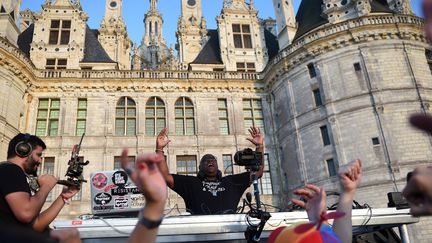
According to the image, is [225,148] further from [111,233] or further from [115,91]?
[111,233]

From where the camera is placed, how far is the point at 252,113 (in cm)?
2041

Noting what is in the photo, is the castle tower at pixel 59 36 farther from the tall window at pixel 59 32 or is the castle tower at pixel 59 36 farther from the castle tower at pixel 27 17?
the castle tower at pixel 27 17

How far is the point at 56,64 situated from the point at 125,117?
558 cm

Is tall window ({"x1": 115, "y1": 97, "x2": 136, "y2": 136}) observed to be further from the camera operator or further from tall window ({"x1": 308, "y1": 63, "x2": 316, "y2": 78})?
the camera operator

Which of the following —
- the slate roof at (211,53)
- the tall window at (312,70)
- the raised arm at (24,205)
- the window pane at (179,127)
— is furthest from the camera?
the slate roof at (211,53)

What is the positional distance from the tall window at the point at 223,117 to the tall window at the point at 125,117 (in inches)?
199

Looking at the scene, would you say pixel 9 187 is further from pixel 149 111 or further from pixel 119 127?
pixel 149 111

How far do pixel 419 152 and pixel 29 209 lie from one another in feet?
53.4

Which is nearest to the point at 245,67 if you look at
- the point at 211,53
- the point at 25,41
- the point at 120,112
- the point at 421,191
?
the point at 211,53

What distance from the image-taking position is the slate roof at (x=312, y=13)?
19.5 meters

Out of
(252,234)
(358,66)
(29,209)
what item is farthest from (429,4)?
(358,66)

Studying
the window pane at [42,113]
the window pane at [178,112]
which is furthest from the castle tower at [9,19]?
the window pane at [178,112]

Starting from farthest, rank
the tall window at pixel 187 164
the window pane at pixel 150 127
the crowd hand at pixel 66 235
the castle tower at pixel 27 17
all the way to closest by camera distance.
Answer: the castle tower at pixel 27 17 → the window pane at pixel 150 127 → the tall window at pixel 187 164 → the crowd hand at pixel 66 235

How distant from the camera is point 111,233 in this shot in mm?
4012
